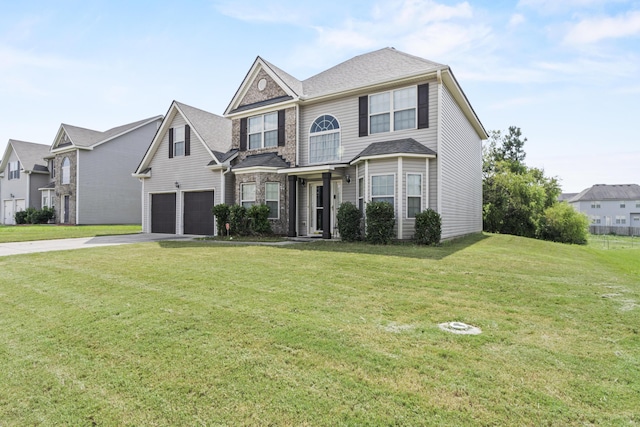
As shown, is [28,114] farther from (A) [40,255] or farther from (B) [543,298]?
(B) [543,298]

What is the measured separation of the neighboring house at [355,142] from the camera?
1149cm

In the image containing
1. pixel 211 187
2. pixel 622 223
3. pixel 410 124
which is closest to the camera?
pixel 410 124

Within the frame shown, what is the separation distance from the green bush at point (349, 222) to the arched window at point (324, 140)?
8.91 ft

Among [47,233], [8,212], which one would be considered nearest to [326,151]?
[47,233]

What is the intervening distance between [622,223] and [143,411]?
6534 cm

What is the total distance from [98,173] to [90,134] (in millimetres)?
3777

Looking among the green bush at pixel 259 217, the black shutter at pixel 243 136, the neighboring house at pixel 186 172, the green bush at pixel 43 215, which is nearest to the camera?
the green bush at pixel 259 217

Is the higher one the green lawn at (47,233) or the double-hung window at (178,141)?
the double-hung window at (178,141)

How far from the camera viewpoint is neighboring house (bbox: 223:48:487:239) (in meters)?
11.5

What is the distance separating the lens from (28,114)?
49.0 feet

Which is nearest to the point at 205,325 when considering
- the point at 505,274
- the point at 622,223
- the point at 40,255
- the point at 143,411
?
the point at 143,411

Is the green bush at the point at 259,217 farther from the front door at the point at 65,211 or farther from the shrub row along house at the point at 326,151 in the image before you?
the front door at the point at 65,211

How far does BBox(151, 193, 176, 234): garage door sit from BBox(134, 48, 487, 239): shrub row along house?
0.19 ft

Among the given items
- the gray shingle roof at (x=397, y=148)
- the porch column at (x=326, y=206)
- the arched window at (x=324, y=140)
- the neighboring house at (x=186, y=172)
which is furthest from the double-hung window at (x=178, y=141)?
the gray shingle roof at (x=397, y=148)
